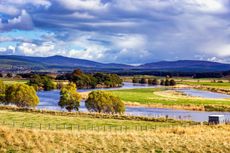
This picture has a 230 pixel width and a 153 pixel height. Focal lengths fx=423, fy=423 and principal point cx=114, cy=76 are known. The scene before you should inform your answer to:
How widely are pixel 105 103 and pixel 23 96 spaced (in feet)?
71.7

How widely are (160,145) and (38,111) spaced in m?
49.7

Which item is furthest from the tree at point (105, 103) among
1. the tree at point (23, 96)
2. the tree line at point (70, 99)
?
the tree at point (23, 96)

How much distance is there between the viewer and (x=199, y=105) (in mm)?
122312

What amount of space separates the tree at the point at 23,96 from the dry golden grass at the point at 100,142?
59853 mm

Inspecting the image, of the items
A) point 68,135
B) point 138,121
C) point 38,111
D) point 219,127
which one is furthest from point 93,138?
point 38,111

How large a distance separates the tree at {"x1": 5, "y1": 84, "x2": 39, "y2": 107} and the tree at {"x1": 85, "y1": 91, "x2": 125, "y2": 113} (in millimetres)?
14316

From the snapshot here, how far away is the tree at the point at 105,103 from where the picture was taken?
98562 millimetres

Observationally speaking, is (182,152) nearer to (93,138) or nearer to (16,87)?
(93,138)

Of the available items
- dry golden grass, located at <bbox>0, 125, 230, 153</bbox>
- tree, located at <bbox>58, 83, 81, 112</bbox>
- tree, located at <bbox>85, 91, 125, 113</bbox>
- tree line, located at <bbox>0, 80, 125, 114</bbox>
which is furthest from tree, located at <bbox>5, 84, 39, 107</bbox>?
dry golden grass, located at <bbox>0, 125, 230, 153</bbox>

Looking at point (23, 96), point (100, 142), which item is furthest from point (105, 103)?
point (100, 142)

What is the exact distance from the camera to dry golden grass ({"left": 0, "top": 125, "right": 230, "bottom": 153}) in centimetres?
4106

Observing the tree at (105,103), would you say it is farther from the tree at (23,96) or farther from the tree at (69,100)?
the tree at (23,96)

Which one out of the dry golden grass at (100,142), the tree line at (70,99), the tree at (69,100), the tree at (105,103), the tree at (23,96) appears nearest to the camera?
the dry golden grass at (100,142)

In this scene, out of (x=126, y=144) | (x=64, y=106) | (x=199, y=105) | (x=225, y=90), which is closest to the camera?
(x=126, y=144)
